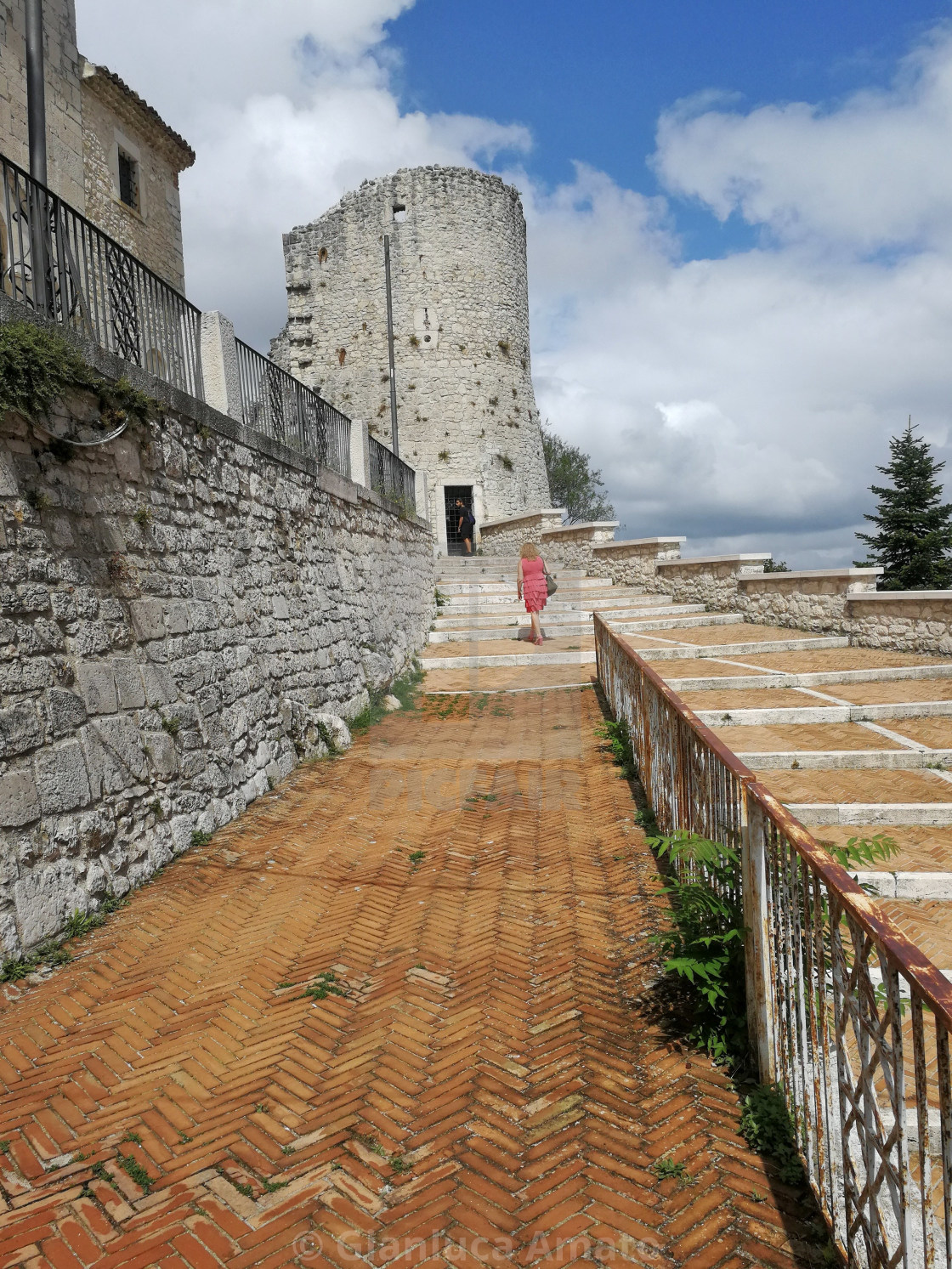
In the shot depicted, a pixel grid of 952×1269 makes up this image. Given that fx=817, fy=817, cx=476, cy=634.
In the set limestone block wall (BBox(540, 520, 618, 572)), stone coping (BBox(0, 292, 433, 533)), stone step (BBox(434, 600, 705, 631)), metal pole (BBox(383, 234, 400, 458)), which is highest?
metal pole (BBox(383, 234, 400, 458))

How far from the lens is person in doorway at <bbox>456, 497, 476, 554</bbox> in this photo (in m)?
25.9

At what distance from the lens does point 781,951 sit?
259cm

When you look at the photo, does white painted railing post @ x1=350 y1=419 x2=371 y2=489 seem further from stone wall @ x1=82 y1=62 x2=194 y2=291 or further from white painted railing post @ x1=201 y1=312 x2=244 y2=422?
stone wall @ x1=82 y1=62 x2=194 y2=291

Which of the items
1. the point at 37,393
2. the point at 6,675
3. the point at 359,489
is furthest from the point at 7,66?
the point at 6,675

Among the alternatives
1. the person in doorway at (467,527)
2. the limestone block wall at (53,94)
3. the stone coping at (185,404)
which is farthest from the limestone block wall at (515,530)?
Answer: the limestone block wall at (53,94)

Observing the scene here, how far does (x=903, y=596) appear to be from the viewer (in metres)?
10.4

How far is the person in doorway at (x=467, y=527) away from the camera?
25.9 meters

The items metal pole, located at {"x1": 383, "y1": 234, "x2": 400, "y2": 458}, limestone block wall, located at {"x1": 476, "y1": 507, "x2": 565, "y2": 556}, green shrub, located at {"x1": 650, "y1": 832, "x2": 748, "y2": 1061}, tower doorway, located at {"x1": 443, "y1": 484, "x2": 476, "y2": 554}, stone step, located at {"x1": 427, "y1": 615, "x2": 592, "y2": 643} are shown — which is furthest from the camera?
tower doorway, located at {"x1": 443, "y1": 484, "x2": 476, "y2": 554}

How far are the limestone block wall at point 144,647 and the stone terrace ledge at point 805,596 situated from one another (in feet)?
24.4

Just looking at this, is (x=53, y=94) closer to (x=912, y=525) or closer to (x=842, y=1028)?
(x=842, y=1028)

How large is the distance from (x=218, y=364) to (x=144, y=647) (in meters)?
2.85

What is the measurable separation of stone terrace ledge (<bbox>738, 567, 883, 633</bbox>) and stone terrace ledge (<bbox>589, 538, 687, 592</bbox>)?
2.64 metres

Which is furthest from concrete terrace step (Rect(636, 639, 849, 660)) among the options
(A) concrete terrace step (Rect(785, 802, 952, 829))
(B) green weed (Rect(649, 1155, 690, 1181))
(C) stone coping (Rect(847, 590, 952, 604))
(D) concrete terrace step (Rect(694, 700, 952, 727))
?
(B) green weed (Rect(649, 1155, 690, 1181))

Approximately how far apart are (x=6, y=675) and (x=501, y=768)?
4.36 m
